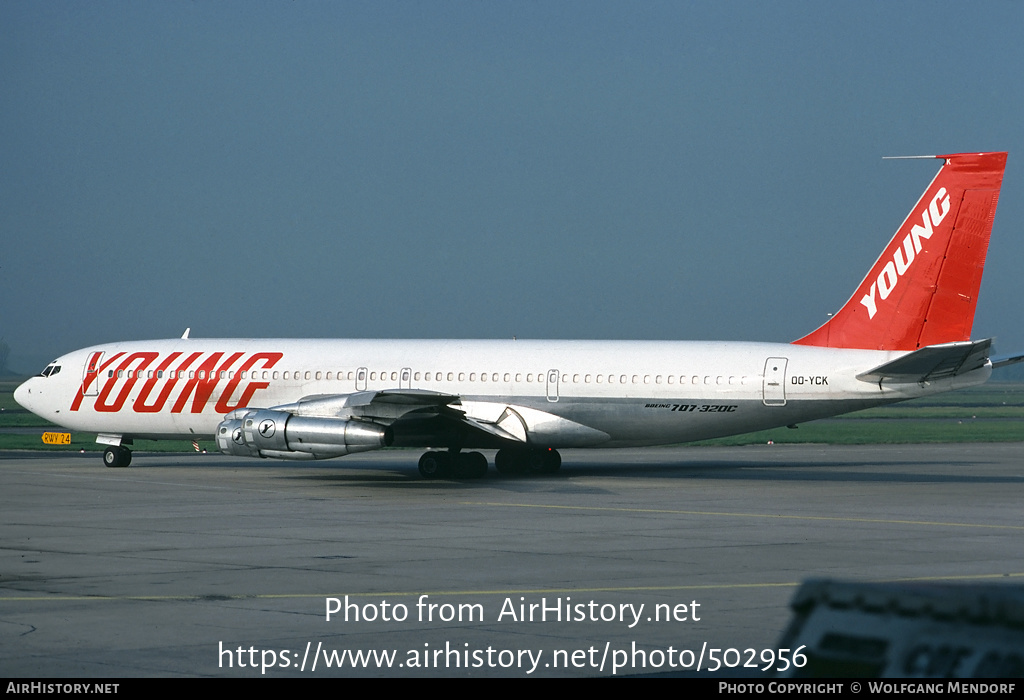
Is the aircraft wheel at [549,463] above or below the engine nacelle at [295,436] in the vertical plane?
above

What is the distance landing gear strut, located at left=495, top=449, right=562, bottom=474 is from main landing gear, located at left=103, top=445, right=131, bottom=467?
36.0 feet

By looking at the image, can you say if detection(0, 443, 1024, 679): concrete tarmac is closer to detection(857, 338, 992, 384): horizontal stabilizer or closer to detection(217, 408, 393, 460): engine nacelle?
detection(217, 408, 393, 460): engine nacelle

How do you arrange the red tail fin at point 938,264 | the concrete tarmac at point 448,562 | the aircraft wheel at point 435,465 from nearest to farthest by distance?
the concrete tarmac at point 448,562, the red tail fin at point 938,264, the aircraft wheel at point 435,465

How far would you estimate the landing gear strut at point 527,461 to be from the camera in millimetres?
33469

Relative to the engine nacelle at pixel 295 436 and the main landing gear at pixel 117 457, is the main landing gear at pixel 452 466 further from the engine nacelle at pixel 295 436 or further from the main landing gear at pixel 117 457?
the main landing gear at pixel 117 457

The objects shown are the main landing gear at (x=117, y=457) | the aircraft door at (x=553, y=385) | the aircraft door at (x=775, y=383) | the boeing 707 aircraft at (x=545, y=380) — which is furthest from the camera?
the main landing gear at (x=117, y=457)

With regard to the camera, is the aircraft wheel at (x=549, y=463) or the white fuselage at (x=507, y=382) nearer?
the white fuselage at (x=507, y=382)

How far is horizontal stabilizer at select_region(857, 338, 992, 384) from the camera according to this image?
1056 inches

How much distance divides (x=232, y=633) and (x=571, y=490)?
17.8 m

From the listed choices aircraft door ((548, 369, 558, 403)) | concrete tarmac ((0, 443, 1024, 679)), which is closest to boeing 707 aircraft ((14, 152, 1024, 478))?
aircraft door ((548, 369, 558, 403))

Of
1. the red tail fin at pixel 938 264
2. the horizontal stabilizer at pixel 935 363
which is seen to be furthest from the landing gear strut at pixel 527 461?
the horizontal stabilizer at pixel 935 363

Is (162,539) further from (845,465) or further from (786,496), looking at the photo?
(845,465)

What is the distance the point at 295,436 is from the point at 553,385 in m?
6.97

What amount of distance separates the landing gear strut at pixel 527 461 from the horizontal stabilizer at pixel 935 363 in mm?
9315
